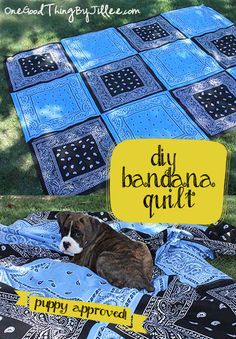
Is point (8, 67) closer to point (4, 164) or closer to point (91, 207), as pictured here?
point (4, 164)

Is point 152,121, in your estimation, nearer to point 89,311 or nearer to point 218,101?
point 218,101

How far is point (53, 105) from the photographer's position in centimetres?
262

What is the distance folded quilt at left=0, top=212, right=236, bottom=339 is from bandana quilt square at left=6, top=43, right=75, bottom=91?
0.92 metres

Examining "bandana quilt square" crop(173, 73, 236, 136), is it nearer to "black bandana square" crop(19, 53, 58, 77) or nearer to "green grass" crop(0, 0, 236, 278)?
"green grass" crop(0, 0, 236, 278)

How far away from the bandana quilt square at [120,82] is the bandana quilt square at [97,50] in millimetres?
40

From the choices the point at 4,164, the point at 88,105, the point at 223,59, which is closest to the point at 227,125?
the point at 223,59

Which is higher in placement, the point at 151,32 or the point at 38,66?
the point at 151,32

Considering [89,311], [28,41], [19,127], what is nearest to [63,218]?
[89,311]

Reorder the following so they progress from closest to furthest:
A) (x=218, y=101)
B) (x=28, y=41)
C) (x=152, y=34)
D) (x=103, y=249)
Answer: (x=103, y=249)
(x=28, y=41)
(x=218, y=101)
(x=152, y=34)

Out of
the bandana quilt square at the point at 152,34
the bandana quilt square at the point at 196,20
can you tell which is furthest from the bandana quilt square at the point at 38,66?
the bandana quilt square at the point at 196,20

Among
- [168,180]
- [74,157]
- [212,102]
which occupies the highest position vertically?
[168,180]

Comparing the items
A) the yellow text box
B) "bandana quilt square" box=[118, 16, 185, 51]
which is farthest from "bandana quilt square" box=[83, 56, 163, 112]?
the yellow text box

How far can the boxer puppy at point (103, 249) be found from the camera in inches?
65.7

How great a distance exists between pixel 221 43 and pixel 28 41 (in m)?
1.05
